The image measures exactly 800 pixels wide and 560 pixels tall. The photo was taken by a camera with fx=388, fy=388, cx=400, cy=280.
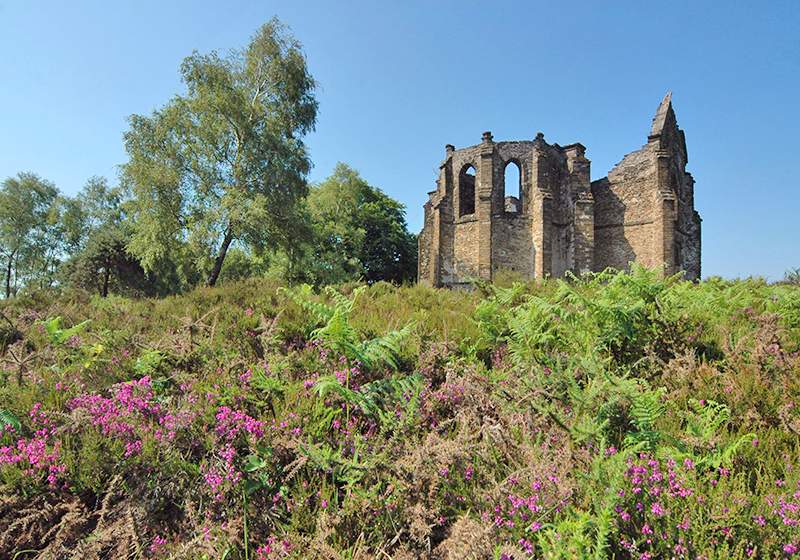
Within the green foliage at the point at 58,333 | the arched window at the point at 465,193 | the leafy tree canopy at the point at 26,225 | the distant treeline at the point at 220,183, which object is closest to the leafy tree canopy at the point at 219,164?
the distant treeline at the point at 220,183

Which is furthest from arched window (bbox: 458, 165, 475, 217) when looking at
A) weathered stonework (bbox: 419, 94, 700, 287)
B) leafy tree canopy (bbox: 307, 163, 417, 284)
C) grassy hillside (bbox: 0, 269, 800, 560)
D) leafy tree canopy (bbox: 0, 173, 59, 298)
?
leafy tree canopy (bbox: 0, 173, 59, 298)

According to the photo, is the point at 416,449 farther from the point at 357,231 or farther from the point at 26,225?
the point at 26,225

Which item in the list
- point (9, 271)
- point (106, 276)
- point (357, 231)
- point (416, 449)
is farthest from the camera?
point (9, 271)

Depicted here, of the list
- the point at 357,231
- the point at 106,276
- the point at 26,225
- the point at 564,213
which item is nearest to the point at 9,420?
the point at 564,213

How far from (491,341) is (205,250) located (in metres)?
17.4

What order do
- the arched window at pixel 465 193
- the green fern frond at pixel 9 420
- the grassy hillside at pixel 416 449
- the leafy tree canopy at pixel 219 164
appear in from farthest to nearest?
the arched window at pixel 465 193
the leafy tree canopy at pixel 219 164
the green fern frond at pixel 9 420
the grassy hillside at pixel 416 449

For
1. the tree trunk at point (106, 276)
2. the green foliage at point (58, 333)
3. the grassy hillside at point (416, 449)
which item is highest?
the tree trunk at point (106, 276)

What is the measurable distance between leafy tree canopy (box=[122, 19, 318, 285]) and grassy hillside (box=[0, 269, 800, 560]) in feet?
52.1

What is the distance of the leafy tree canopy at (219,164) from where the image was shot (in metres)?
18.0

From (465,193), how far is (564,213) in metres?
5.98

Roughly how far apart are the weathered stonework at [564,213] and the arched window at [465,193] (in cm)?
22

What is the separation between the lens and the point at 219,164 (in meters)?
20.2

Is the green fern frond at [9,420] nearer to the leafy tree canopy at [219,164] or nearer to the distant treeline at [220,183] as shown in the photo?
the distant treeline at [220,183]

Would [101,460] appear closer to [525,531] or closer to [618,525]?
[525,531]
